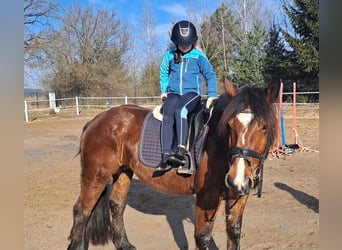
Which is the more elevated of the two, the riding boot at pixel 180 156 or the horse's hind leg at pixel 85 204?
the riding boot at pixel 180 156

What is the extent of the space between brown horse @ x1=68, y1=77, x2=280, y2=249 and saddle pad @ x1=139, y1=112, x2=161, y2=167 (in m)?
0.10

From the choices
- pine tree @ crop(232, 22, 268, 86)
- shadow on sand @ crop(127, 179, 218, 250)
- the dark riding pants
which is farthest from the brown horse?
pine tree @ crop(232, 22, 268, 86)

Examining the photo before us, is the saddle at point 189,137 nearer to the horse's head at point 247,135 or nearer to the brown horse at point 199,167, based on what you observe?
the brown horse at point 199,167

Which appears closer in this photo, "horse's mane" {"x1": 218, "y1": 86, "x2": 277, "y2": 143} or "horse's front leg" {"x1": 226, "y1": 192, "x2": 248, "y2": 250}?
"horse's mane" {"x1": 218, "y1": 86, "x2": 277, "y2": 143}

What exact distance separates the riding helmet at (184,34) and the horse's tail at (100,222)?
1909 millimetres

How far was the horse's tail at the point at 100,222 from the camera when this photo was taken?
12.2 ft

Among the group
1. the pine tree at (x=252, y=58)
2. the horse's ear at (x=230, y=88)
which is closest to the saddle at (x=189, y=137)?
the horse's ear at (x=230, y=88)

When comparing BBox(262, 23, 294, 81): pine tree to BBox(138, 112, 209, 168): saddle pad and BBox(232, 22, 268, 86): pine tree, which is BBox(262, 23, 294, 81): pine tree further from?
BBox(138, 112, 209, 168): saddle pad

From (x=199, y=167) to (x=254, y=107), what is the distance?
94 centimetres

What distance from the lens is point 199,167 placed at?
3.03 metres

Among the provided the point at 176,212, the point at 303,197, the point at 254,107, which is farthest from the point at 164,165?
the point at 303,197

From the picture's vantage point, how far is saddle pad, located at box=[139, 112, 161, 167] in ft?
10.9

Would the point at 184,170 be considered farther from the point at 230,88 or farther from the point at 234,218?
the point at 230,88
